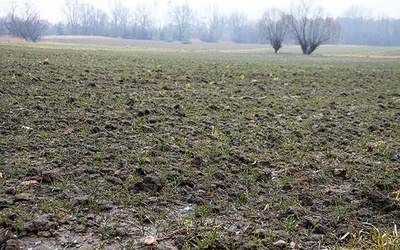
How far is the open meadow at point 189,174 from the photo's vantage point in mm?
2920

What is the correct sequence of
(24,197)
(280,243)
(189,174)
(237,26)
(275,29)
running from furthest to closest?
(237,26), (275,29), (189,174), (24,197), (280,243)

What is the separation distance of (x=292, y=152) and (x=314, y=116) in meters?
2.36

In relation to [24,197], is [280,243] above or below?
below

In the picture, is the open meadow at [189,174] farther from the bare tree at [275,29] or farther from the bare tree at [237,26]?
the bare tree at [237,26]

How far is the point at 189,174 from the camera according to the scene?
4008 millimetres

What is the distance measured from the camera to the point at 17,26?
3204 inches

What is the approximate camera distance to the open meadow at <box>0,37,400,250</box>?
9.58 feet

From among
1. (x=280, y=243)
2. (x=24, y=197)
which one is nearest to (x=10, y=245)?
(x=24, y=197)

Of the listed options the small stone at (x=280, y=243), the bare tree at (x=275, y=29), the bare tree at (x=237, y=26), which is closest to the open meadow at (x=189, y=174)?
the small stone at (x=280, y=243)

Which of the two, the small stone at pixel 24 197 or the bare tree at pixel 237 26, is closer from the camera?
the small stone at pixel 24 197

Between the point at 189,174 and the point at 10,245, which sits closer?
the point at 10,245

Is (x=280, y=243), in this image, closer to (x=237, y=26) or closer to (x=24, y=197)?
(x=24, y=197)

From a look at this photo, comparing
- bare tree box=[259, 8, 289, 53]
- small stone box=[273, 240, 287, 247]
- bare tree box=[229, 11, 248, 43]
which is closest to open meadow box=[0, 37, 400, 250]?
small stone box=[273, 240, 287, 247]

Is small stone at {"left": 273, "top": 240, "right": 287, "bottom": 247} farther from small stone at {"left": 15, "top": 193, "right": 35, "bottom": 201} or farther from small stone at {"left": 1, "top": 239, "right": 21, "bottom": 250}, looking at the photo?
small stone at {"left": 15, "top": 193, "right": 35, "bottom": 201}
